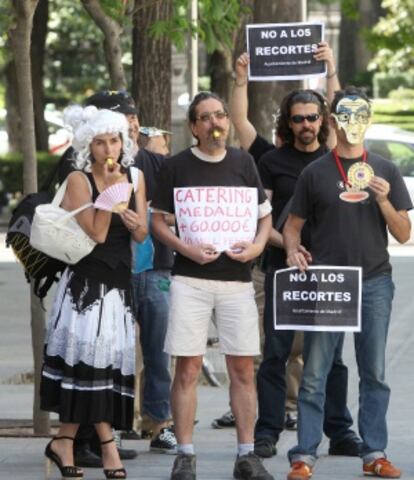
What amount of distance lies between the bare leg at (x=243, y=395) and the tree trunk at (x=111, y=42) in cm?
361

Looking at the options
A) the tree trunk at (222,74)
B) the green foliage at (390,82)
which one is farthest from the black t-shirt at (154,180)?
the green foliage at (390,82)

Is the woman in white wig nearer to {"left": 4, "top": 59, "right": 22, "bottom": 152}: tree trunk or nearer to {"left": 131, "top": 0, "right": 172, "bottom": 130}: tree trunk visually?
{"left": 131, "top": 0, "right": 172, "bottom": 130}: tree trunk

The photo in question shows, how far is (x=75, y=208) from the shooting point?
23.9 feet

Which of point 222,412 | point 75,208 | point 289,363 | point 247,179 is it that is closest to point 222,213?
point 247,179

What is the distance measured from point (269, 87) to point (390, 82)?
49.9 metres

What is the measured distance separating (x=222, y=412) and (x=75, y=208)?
2.82 metres

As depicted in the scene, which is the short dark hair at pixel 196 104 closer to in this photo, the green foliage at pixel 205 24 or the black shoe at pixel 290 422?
the black shoe at pixel 290 422

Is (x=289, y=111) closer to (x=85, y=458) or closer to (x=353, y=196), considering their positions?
(x=353, y=196)

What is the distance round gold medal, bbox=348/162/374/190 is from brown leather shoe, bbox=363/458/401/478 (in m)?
1.35

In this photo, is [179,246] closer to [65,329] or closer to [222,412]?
[65,329]

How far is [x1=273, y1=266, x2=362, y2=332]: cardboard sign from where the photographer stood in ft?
23.9

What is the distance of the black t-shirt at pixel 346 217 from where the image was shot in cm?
729

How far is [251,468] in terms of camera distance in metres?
7.38

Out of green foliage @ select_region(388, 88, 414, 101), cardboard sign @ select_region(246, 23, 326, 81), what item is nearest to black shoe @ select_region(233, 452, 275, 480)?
cardboard sign @ select_region(246, 23, 326, 81)
